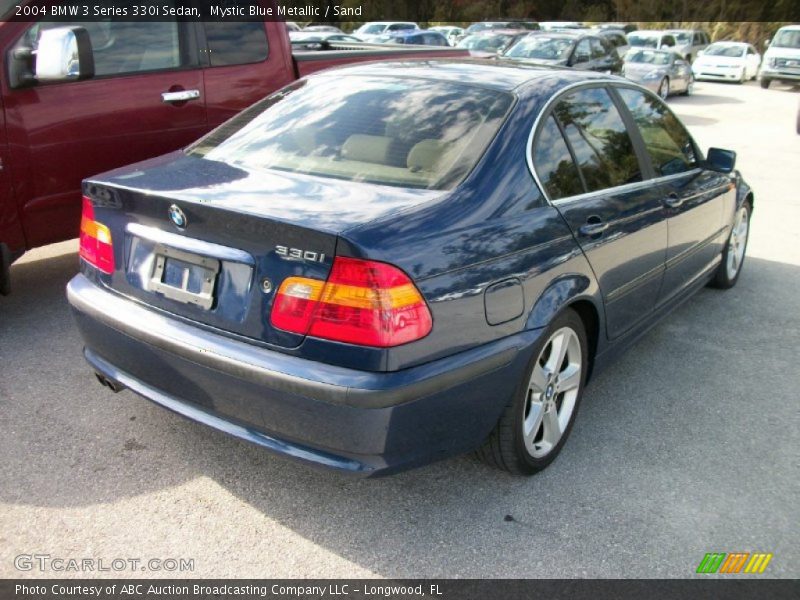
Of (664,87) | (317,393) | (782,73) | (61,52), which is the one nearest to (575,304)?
(317,393)

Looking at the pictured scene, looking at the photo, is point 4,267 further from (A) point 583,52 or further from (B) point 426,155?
(A) point 583,52

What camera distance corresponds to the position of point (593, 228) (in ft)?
10.6

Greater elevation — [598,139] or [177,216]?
[598,139]

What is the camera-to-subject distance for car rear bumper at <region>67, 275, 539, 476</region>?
2.38 meters

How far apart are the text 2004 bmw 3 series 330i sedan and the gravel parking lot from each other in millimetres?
261

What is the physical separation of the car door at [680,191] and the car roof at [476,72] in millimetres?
469

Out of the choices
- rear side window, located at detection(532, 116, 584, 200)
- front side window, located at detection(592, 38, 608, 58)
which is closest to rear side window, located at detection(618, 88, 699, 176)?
rear side window, located at detection(532, 116, 584, 200)

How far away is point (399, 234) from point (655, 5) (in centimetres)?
5196

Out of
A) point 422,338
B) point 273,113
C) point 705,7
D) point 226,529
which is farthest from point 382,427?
point 705,7

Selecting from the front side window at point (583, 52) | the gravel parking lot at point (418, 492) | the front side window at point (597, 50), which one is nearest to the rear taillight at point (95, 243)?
the gravel parking lot at point (418, 492)

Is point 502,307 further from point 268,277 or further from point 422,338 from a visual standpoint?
point 268,277

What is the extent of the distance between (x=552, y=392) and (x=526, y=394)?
0.29 metres

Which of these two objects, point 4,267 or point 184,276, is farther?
point 4,267

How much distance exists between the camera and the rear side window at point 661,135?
4.03m
